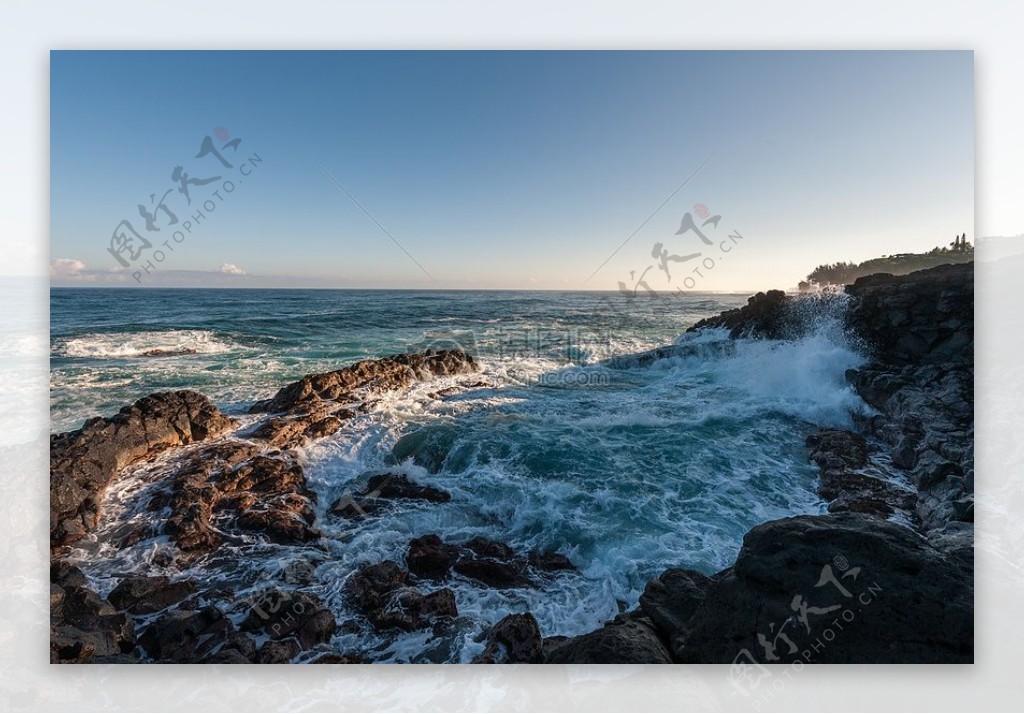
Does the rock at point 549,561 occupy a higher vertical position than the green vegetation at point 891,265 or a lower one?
lower

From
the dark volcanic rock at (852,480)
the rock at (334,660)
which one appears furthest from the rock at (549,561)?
the dark volcanic rock at (852,480)

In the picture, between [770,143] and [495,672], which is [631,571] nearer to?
[495,672]

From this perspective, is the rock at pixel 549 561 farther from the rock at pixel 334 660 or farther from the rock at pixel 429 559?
the rock at pixel 334 660

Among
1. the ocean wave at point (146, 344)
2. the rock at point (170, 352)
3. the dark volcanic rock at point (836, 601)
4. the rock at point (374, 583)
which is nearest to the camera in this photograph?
the dark volcanic rock at point (836, 601)

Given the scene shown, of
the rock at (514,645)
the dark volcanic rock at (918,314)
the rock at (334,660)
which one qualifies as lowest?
the rock at (334,660)

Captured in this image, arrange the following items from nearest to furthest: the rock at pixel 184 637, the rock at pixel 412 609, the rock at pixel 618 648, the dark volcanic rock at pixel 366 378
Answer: the rock at pixel 618 648, the rock at pixel 184 637, the rock at pixel 412 609, the dark volcanic rock at pixel 366 378

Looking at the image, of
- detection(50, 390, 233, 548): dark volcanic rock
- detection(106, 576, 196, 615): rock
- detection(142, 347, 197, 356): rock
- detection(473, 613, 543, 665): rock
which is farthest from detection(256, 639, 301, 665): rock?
detection(142, 347, 197, 356): rock

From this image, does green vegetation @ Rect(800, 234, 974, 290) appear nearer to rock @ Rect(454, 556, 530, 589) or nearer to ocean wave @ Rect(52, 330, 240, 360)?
rock @ Rect(454, 556, 530, 589)

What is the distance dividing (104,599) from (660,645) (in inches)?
148

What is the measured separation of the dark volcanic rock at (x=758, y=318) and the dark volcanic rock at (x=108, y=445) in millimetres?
10265

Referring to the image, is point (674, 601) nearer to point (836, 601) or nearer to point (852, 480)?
point (836, 601)

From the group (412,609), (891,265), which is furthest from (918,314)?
(412,609)

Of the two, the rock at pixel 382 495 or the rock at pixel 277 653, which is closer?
the rock at pixel 277 653

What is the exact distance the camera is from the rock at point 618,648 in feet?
8.16
